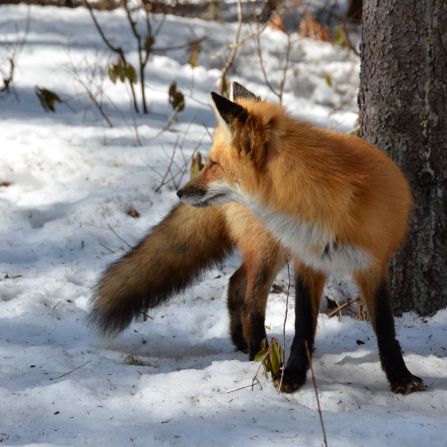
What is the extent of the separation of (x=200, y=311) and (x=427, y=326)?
127 cm

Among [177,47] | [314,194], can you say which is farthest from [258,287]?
[177,47]

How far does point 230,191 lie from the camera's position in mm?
2932

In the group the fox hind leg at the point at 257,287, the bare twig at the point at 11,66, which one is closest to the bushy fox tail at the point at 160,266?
the fox hind leg at the point at 257,287

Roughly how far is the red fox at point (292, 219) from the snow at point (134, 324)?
26cm

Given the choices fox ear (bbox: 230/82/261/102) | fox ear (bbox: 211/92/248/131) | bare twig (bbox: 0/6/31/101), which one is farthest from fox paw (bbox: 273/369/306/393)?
bare twig (bbox: 0/6/31/101)

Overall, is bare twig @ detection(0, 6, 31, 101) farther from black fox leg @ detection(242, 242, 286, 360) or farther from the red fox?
black fox leg @ detection(242, 242, 286, 360)

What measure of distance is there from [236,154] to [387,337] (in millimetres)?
1014

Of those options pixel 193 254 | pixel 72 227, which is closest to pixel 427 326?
pixel 193 254

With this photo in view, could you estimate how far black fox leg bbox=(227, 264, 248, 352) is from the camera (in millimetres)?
3832

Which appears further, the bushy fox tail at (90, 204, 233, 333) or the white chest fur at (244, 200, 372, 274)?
the bushy fox tail at (90, 204, 233, 333)

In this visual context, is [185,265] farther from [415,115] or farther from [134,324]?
[415,115]

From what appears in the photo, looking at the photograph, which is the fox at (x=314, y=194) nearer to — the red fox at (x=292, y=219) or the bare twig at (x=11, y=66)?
the red fox at (x=292, y=219)

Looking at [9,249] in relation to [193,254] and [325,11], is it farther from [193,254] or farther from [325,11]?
[325,11]

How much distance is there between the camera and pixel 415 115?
12.1 feet
